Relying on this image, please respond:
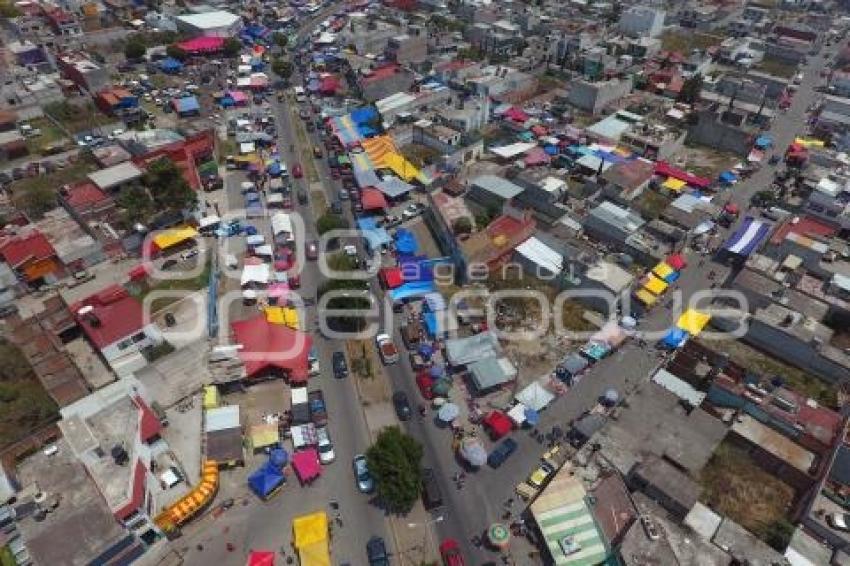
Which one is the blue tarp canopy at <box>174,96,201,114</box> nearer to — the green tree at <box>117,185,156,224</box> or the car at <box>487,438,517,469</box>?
the green tree at <box>117,185,156,224</box>

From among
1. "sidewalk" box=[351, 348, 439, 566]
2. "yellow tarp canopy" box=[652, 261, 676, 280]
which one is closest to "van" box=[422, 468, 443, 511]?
"sidewalk" box=[351, 348, 439, 566]

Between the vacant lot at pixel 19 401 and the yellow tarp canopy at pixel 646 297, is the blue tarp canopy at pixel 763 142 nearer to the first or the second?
the yellow tarp canopy at pixel 646 297

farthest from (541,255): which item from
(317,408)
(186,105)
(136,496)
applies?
(186,105)

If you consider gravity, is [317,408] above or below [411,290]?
below

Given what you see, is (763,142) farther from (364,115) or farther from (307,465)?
(307,465)

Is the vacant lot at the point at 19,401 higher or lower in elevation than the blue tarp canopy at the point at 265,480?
higher

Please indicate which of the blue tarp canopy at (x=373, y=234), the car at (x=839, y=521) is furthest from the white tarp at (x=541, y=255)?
the car at (x=839, y=521)
